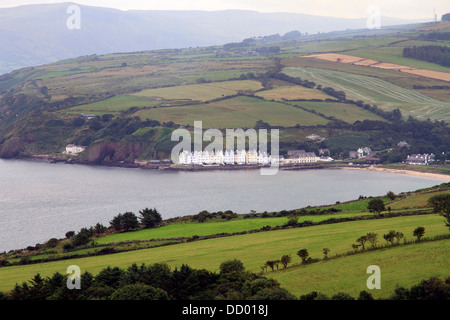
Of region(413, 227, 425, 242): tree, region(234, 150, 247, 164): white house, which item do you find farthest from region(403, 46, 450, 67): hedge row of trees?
region(413, 227, 425, 242): tree

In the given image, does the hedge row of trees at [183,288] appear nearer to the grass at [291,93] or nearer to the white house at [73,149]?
the white house at [73,149]

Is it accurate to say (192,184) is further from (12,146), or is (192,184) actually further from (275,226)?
(12,146)

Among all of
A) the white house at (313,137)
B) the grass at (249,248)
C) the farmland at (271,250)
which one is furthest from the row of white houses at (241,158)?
the grass at (249,248)

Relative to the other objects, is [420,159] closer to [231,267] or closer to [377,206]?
[377,206]

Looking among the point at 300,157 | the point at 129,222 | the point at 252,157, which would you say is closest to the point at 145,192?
the point at 129,222

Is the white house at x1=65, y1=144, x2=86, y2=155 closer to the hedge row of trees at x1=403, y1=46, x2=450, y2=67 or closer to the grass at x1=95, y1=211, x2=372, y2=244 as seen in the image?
the grass at x1=95, y1=211, x2=372, y2=244
